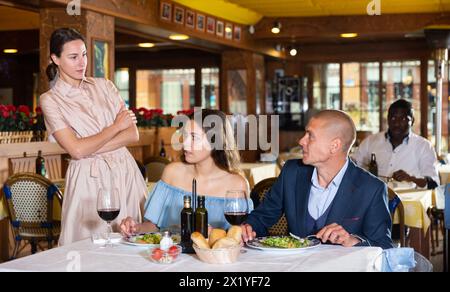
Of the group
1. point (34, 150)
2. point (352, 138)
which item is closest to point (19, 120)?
point (34, 150)

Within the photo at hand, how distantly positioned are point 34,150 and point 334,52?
31.5 ft

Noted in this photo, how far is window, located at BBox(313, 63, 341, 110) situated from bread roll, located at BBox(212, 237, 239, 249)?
43.9 feet

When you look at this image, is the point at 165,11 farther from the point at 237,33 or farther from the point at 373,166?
the point at 373,166

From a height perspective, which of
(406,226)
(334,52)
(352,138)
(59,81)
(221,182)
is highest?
(334,52)

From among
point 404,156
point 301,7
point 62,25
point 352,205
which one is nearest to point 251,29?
point 301,7

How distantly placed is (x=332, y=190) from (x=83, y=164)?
1.28 meters

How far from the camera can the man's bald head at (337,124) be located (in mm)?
3023

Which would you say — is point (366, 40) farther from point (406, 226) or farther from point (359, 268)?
point (359, 268)

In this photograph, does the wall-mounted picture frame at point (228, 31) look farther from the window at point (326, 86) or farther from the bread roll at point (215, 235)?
the bread roll at point (215, 235)

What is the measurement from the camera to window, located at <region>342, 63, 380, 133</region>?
1530cm

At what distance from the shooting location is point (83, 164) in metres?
3.61

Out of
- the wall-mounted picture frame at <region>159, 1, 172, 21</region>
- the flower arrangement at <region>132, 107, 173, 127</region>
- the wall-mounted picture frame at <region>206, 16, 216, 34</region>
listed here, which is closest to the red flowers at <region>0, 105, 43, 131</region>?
the flower arrangement at <region>132, 107, 173, 127</region>

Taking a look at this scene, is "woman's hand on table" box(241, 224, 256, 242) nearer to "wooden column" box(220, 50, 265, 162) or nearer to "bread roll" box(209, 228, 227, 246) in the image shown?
"bread roll" box(209, 228, 227, 246)

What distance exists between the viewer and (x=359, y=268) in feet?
7.65
